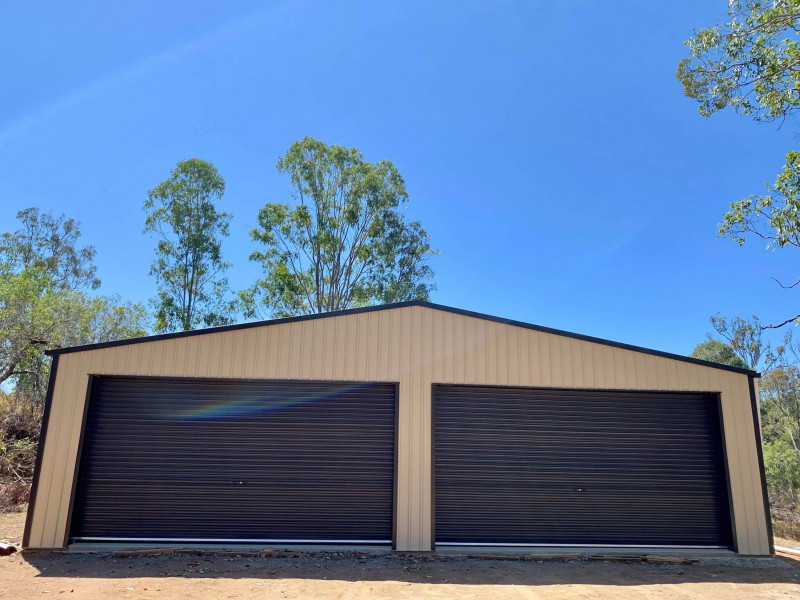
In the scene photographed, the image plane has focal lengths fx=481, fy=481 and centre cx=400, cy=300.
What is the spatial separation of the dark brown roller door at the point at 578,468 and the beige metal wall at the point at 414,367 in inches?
9.5

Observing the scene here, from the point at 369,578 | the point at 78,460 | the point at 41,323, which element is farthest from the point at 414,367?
the point at 41,323

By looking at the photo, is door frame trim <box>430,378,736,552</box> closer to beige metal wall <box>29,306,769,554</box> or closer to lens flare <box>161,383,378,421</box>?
beige metal wall <box>29,306,769,554</box>

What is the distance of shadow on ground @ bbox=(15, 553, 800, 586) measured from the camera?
591 centimetres

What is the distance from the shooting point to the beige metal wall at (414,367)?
23.6 ft

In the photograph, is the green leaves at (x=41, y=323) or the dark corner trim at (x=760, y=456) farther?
the green leaves at (x=41, y=323)

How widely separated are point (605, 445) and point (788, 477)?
1156cm

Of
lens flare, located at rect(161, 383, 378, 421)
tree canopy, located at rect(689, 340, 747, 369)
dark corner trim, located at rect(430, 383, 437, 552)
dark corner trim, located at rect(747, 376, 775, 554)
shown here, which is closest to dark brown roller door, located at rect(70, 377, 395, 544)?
lens flare, located at rect(161, 383, 378, 421)

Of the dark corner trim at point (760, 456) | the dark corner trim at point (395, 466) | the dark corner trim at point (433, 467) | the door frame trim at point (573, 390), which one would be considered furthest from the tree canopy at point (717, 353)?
the dark corner trim at point (395, 466)

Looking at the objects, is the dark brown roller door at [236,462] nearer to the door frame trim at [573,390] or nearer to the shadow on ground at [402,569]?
the shadow on ground at [402,569]

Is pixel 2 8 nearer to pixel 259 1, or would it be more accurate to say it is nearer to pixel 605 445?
pixel 259 1

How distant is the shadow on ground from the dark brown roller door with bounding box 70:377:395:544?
0.49 m

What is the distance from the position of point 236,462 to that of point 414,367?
10.1 ft

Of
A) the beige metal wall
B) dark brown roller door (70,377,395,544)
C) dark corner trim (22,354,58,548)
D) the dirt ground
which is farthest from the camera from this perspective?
the beige metal wall

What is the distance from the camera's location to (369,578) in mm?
5863
